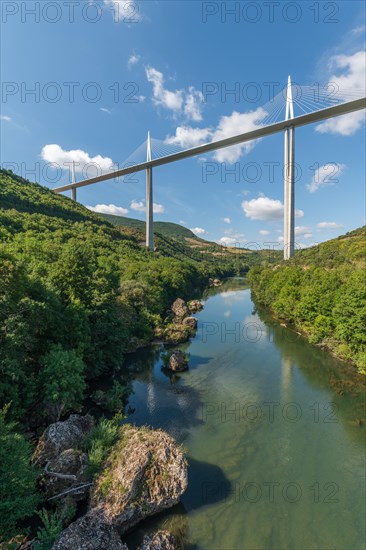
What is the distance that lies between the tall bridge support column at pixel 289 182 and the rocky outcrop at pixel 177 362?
120 feet

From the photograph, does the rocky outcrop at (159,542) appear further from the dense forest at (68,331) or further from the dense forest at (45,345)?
the dense forest at (45,345)

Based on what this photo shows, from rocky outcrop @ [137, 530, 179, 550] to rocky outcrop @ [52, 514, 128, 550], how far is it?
67cm

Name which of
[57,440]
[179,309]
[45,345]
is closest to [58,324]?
[45,345]

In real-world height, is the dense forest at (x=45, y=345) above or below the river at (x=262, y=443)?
above

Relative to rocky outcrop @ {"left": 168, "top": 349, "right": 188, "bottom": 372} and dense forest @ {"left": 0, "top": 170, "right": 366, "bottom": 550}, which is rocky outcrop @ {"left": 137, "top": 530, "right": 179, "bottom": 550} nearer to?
dense forest @ {"left": 0, "top": 170, "right": 366, "bottom": 550}

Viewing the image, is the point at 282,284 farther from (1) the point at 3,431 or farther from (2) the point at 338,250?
(1) the point at 3,431

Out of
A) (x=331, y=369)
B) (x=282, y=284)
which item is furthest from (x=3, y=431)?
(x=282, y=284)

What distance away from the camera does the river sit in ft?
28.8

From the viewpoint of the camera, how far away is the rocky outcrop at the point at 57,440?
9.61 metres

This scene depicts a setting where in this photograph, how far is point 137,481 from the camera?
8766 mm

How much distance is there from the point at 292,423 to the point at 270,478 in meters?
4.11

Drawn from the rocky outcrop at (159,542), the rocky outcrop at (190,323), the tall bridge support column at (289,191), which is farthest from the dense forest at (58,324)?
the tall bridge support column at (289,191)

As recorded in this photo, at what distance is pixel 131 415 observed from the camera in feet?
47.5

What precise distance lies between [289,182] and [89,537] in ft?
168
